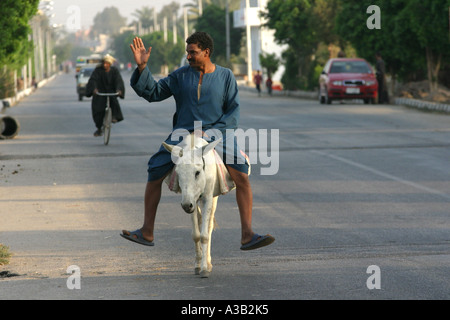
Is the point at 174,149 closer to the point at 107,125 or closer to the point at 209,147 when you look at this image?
the point at 209,147

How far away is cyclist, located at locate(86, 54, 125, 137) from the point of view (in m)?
19.9

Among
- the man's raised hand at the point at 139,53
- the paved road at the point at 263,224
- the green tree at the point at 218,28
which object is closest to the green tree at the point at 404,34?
the paved road at the point at 263,224

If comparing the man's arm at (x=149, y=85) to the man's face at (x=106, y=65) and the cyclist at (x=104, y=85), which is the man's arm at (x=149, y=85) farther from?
the man's face at (x=106, y=65)

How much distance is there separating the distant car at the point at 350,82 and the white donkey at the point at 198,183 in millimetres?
27269

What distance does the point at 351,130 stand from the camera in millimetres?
22875

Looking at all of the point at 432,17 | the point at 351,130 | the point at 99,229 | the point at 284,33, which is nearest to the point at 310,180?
the point at 99,229

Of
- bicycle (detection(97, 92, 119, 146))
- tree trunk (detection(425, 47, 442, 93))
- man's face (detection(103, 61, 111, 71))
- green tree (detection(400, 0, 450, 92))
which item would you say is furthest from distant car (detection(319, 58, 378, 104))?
man's face (detection(103, 61, 111, 71))

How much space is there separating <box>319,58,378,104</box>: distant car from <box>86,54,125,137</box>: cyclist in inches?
607

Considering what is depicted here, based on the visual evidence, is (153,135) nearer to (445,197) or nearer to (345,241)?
(445,197)

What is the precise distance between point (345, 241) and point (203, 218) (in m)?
2.18

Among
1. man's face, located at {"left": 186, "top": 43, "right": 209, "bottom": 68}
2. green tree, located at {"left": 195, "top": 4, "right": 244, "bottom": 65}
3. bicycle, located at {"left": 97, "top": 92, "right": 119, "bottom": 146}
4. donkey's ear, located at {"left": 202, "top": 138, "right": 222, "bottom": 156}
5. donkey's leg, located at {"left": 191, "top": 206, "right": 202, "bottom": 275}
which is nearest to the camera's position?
donkey's ear, located at {"left": 202, "top": 138, "right": 222, "bottom": 156}

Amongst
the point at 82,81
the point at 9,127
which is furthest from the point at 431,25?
the point at 82,81

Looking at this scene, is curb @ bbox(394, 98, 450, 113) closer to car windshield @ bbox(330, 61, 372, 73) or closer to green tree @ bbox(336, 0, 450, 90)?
green tree @ bbox(336, 0, 450, 90)

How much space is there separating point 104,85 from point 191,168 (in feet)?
44.6
